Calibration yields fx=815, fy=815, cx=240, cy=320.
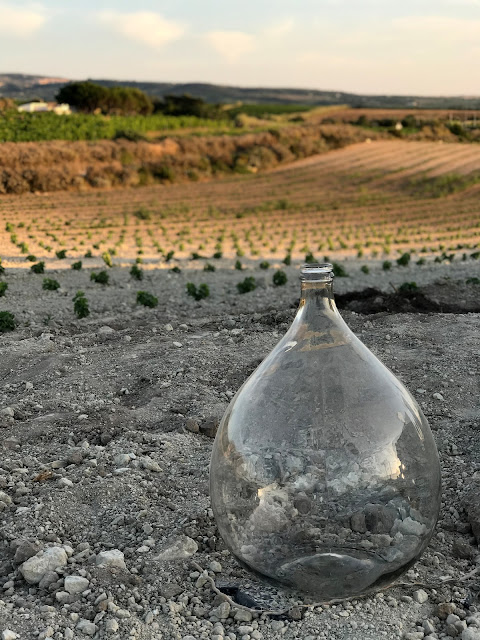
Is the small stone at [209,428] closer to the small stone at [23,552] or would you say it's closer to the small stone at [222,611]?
the small stone at [23,552]

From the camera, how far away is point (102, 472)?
485 cm

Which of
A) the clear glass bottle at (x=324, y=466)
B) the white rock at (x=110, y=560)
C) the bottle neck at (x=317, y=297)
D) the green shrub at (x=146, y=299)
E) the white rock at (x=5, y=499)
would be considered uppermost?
the bottle neck at (x=317, y=297)

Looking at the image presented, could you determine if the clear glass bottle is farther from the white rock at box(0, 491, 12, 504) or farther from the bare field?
the bare field

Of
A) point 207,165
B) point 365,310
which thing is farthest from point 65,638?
point 207,165

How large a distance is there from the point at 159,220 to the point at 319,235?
6636mm

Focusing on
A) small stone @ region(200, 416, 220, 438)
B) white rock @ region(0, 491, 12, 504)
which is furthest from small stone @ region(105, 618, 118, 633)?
small stone @ region(200, 416, 220, 438)

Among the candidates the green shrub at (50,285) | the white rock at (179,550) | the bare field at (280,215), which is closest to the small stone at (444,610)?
the white rock at (179,550)

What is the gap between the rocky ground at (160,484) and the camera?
137 inches

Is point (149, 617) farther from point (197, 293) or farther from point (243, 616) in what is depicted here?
point (197, 293)

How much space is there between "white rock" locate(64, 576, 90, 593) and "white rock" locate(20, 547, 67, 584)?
18 cm

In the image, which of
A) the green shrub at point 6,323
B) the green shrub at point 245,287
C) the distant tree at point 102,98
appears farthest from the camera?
the distant tree at point 102,98

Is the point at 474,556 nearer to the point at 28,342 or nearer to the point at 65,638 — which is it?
the point at 65,638

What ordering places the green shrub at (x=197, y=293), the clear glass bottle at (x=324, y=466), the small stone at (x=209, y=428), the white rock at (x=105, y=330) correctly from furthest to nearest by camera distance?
1. the green shrub at (x=197, y=293)
2. the white rock at (x=105, y=330)
3. the small stone at (x=209, y=428)
4. the clear glass bottle at (x=324, y=466)

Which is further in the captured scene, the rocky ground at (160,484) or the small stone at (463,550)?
the small stone at (463,550)
